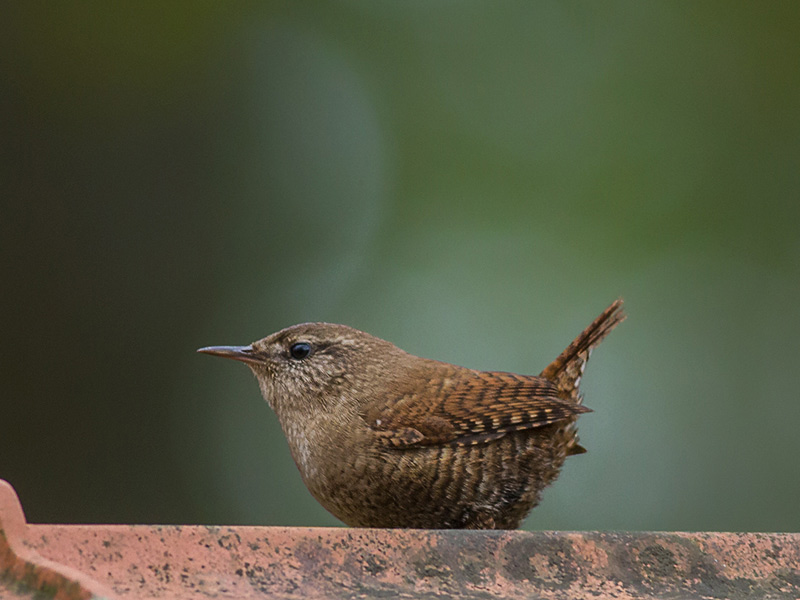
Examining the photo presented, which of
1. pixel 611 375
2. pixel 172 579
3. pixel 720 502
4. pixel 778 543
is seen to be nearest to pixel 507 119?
pixel 611 375

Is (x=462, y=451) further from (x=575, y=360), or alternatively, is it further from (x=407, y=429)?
(x=575, y=360)

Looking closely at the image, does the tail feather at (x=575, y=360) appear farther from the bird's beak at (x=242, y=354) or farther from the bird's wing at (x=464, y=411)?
the bird's beak at (x=242, y=354)

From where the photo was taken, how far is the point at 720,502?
192 inches

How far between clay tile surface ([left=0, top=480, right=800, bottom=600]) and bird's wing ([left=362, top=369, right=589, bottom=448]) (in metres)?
0.91

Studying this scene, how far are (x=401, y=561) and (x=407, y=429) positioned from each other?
3.31ft

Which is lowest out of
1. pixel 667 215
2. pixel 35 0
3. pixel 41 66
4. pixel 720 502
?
pixel 720 502

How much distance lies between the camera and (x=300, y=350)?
2.92 meters

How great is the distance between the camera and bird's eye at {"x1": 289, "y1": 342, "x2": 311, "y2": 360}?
2914mm

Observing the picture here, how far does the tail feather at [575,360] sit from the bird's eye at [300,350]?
778 mm

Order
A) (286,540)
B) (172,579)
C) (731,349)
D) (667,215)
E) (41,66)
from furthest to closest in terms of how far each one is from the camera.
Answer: (731,349)
(667,215)
(41,66)
(286,540)
(172,579)

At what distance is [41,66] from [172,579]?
3538mm

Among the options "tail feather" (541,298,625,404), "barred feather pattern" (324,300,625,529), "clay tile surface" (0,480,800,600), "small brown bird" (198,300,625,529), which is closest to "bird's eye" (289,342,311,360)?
"small brown bird" (198,300,625,529)

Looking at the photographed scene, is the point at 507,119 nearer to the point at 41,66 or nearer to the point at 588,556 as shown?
the point at 41,66

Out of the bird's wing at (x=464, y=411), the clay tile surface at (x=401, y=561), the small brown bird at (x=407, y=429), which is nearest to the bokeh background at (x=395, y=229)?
the small brown bird at (x=407, y=429)
